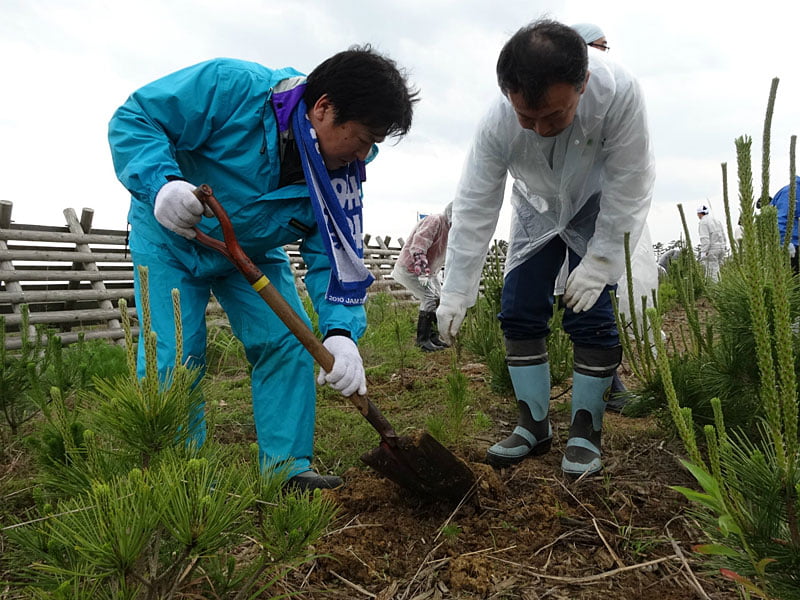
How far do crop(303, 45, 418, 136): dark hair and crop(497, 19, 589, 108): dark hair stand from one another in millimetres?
358

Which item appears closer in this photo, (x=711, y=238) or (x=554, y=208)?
(x=554, y=208)

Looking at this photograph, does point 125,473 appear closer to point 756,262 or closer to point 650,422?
point 756,262

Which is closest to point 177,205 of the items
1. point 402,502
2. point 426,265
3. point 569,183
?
point 402,502

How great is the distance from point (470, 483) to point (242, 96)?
1.58 metres

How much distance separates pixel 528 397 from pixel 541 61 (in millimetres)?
1357

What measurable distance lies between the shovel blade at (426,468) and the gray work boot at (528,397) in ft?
1.48

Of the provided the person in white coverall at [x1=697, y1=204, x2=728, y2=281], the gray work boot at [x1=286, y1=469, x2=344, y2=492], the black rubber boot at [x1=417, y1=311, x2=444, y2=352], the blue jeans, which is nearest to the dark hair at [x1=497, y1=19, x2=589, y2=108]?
the blue jeans

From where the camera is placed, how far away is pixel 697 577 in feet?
5.32

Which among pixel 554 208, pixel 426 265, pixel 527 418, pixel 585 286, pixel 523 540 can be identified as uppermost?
pixel 554 208

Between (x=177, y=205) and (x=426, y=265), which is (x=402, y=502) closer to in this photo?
(x=177, y=205)

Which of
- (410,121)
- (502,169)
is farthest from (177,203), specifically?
(502,169)

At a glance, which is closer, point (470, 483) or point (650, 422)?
point (470, 483)

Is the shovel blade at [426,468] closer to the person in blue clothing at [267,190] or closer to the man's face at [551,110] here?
the person in blue clothing at [267,190]

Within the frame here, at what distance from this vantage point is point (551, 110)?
6.14 ft
